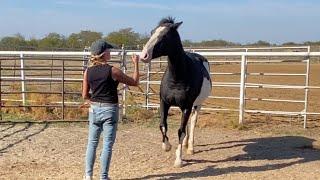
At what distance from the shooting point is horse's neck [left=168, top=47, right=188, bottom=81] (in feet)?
22.1

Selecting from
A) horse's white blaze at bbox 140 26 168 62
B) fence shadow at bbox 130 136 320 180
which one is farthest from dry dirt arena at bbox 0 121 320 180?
horse's white blaze at bbox 140 26 168 62

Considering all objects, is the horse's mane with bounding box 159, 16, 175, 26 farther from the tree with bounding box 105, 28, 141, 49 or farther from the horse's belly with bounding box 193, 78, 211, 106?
the tree with bounding box 105, 28, 141, 49

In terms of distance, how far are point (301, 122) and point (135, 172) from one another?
18.3 feet

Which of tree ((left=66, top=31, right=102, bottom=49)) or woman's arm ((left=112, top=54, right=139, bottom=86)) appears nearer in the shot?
woman's arm ((left=112, top=54, right=139, bottom=86))

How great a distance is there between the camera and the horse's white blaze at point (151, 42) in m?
6.11

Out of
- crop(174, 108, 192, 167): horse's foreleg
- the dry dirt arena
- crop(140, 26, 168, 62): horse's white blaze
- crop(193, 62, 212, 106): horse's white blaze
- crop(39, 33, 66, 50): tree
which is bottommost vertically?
the dry dirt arena

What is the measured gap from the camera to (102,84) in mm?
5469

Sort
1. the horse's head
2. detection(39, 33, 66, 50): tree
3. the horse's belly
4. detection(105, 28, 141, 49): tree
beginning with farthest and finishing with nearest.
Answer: detection(39, 33, 66, 50): tree → detection(105, 28, 141, 49): tree → the horse's belly → the horse's head

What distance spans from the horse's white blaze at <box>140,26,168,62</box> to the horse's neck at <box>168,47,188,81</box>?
364mm

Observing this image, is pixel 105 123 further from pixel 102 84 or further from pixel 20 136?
pixel 20 136

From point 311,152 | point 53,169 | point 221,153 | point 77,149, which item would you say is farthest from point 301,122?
point 53,169

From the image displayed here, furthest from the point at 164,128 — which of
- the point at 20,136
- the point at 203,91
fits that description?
the point at 20,136

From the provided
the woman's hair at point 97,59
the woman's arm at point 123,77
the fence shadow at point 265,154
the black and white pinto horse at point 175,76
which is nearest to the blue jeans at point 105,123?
the woman's arm at point 123,77

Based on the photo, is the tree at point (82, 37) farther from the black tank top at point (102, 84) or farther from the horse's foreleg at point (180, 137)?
the black tank top at point (102, 84)
